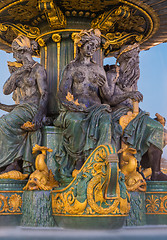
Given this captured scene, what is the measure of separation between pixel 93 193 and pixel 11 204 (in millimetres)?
1690

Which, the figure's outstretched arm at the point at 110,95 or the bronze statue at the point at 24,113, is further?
the figure's outstretched arm at the point at 110,95

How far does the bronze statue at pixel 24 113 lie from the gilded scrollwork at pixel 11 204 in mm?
592

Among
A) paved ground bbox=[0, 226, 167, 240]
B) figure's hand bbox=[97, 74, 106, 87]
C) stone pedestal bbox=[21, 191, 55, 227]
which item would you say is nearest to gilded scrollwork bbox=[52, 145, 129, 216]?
paved ground bbox=[0, 226, 167, 240]

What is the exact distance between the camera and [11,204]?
6488 mm

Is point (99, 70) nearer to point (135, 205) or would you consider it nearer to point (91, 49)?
point (91, 49)

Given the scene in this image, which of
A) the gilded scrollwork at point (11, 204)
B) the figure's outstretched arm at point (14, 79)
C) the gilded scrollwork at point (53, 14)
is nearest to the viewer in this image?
the gilded scrollwork at point (11, 204)

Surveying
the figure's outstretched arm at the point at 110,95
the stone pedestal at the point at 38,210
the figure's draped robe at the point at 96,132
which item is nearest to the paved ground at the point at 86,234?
the stone pedestal at the point at 38,210

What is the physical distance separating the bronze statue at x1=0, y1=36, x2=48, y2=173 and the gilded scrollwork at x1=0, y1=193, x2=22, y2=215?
59cm

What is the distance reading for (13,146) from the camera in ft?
23.2

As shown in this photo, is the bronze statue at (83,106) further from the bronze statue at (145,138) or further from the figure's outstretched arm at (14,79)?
the figure's outstretched arm at (14,79)

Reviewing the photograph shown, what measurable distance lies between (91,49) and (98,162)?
2446 mm

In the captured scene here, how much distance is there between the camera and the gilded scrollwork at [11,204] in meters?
6.48

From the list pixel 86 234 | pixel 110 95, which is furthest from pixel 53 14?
pixel 86 234

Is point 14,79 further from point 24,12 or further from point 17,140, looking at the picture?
point 24,12
